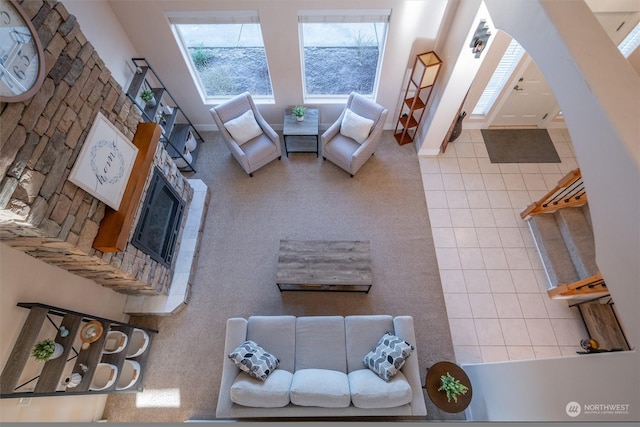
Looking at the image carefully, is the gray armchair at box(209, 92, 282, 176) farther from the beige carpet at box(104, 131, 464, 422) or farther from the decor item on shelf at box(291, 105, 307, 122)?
the decor item on shelf at box(291, 105, 307, 122)

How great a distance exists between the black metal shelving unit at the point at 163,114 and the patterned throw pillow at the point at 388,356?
12.5 feet

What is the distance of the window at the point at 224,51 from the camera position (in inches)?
154

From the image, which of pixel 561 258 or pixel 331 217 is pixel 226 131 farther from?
pixel 561 258

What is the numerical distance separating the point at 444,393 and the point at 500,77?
4558mm

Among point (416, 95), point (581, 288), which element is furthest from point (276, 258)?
point (581, 288)

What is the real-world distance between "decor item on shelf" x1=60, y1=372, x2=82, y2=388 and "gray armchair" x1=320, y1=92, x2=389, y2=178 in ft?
13.0

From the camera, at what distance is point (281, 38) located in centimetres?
408

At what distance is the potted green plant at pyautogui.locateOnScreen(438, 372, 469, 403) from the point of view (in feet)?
9.77

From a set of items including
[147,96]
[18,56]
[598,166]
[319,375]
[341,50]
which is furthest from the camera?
[341,50]

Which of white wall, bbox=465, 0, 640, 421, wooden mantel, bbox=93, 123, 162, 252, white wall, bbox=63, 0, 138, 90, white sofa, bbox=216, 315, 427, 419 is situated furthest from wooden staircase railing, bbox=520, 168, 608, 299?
white wall, bbox=63, 0, 138, 90

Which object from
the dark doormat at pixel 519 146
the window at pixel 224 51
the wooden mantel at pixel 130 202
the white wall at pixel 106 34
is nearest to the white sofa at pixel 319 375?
the wooden mantel at pixel 130 202

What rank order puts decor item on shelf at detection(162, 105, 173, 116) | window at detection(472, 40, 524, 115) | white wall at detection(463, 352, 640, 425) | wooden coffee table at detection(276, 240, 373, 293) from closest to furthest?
1. white wall at detection(463, 352, 640, 425)
2. wooden coffee table at detection(276, 240, 373, 293)
3. window at detection(472, 40, 524, 115)
4. decor item on shelf at detection(162, 105, 173, 116)

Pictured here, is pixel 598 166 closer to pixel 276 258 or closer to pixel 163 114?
pixel 276 258

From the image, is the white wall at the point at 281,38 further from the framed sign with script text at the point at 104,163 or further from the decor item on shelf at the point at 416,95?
the framed sign with script text at the point at 104,163
